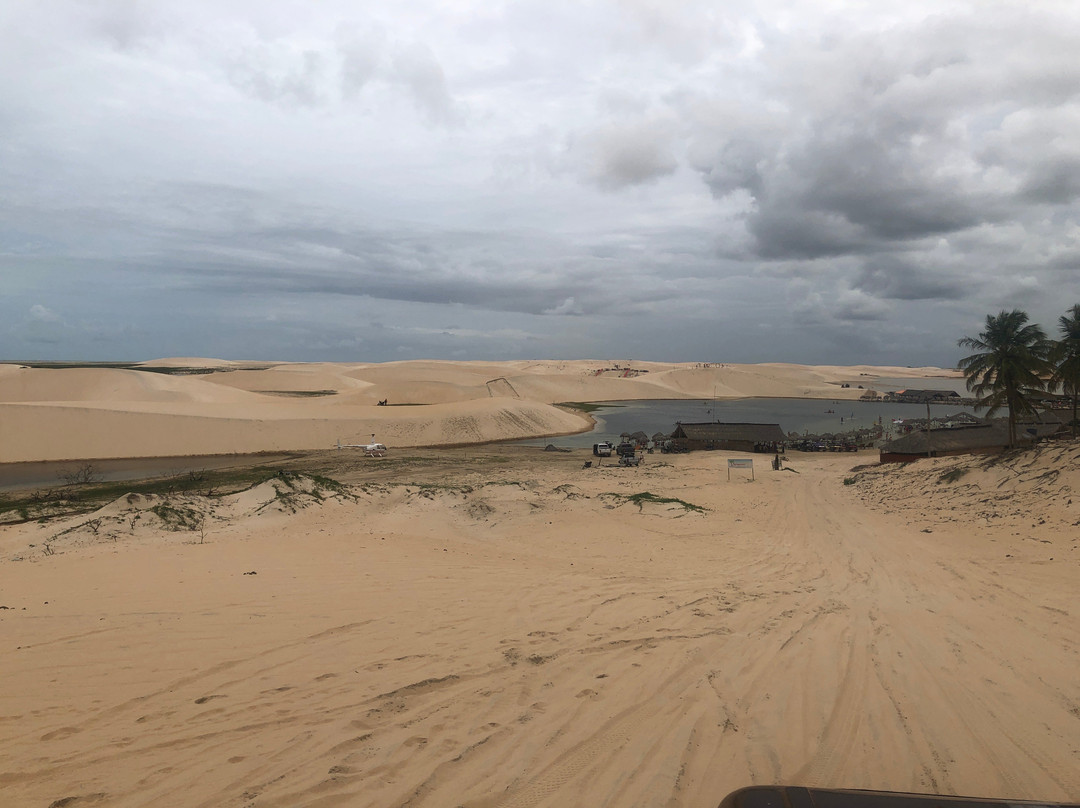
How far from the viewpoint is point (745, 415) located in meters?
83.6

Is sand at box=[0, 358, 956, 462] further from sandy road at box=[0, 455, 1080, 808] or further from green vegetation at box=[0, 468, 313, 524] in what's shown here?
sandy road at box=[0, 455, 1080, 808]

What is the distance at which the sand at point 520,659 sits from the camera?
4.23m

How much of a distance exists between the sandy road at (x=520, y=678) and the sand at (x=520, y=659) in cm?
3

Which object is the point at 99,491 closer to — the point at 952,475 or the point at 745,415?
the point at 952,475

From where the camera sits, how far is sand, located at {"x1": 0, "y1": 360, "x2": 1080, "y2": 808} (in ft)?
13.9

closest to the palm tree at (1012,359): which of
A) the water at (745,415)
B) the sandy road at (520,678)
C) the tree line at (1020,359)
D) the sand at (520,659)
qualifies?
the tree line at (1020,359)

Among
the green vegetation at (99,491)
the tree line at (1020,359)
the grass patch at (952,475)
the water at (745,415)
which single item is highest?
the tree line at (1020,359)

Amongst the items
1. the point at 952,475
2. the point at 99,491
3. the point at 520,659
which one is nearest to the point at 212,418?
the point at 99,491

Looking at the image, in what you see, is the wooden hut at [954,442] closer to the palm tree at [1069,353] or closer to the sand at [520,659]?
the palm tree at [1069,353]

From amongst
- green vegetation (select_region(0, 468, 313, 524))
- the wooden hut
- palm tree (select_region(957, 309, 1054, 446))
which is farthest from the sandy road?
the wooden hut

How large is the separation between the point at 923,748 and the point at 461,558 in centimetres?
811

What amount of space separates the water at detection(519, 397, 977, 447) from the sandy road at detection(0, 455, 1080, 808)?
135ft

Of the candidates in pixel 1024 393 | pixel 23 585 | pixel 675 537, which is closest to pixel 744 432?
pixel 1024 393

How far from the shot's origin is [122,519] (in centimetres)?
1338
